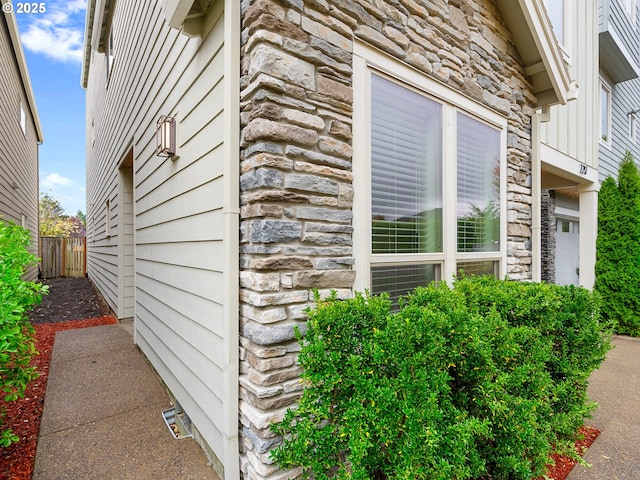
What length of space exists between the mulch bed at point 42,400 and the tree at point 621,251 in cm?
434

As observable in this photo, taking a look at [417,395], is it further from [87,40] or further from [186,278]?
[87,40]

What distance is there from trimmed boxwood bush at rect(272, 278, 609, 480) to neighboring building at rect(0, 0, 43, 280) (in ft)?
21.2

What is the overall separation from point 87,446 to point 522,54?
5.41m

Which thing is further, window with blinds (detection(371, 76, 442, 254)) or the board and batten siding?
window with blinds (detection(371, 76, 442, 254))

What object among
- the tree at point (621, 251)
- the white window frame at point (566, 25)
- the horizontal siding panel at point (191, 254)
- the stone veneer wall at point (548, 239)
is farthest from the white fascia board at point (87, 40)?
the tree at point (621, 251)

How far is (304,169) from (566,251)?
9.29 meters

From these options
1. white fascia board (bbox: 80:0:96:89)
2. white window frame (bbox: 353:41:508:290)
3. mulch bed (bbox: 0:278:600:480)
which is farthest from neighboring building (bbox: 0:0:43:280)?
white window frame (bbox: 353:41:508:290)

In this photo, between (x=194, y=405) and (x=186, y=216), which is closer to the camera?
(x=194, y=405)

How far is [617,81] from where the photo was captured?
26.8 ft

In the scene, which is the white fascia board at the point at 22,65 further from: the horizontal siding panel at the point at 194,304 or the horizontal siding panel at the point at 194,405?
the horizontal siding panel at the point at 194,405

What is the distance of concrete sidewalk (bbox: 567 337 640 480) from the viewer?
2.21 meters

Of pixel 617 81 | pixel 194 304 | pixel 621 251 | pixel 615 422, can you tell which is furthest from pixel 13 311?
pixel 617 81

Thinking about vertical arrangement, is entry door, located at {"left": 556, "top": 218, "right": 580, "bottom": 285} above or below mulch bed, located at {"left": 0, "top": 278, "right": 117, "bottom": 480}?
above

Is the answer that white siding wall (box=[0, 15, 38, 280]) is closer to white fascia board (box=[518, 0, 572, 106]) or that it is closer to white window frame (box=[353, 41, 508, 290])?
white window frame (box=[353, 41, 508, 290])
